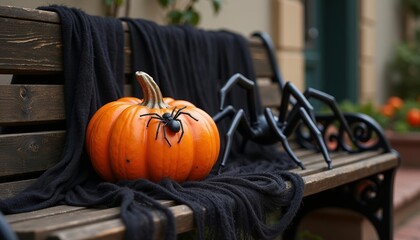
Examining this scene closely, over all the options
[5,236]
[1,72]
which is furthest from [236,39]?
[5,236]

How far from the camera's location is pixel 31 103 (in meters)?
2.33

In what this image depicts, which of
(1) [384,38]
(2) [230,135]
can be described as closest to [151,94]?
(2) [230,135]

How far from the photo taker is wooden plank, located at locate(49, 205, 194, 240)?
5.11 feet

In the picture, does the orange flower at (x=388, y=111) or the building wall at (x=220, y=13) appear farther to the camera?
the orange flower at (x=388, y=111)

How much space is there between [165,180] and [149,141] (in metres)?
0.14

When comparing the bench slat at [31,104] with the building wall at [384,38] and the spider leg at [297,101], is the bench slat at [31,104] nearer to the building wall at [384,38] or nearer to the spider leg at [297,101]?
the spider leg at [297,101]

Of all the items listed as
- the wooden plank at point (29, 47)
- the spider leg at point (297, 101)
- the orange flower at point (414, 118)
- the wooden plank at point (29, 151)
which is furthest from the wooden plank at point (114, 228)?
the orange flower at point (414, 118)

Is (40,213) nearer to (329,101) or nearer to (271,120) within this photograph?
(271,120)

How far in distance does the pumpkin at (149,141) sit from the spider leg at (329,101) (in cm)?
95

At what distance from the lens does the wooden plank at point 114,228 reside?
1557 millimetres

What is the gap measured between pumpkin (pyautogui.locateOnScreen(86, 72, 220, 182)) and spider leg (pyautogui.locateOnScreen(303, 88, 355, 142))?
3.11 ft

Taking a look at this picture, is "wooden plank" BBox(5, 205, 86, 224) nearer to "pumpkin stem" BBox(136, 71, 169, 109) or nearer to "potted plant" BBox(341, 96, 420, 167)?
"pumpkin stem" BBox(136, 71, 169, 109)

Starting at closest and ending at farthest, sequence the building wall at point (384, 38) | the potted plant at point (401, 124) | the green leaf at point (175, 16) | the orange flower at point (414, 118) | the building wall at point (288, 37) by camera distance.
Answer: the green leaf at point (175, 16) < the building wall at point (288, 37) < the potted plant at point (401, 124) < the orange flower at point (414, 118) < the building wall at point (384, 38)

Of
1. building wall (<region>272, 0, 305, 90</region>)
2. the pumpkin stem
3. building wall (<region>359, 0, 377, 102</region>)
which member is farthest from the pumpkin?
building wall (<region>359, 0, 377, 102</region>)
